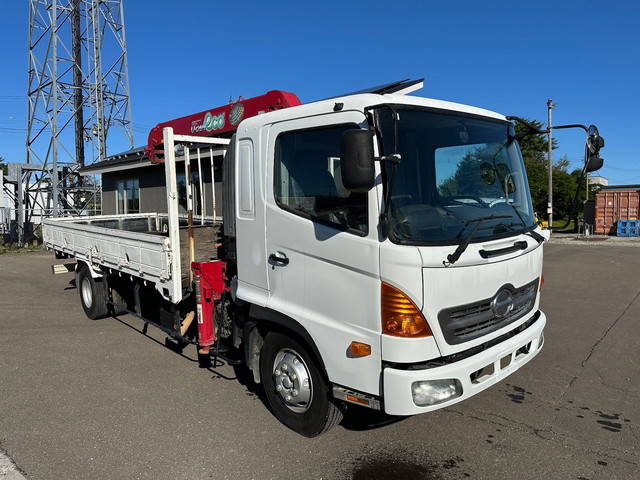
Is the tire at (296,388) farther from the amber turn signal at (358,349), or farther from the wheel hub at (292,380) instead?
the amber turn signal at (358,349)

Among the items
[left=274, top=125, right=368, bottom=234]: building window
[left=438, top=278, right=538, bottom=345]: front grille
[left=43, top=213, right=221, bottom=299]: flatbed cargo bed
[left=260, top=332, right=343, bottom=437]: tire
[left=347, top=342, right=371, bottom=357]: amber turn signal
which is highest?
[left=274, top=125, right=368, bottom=234]: building window

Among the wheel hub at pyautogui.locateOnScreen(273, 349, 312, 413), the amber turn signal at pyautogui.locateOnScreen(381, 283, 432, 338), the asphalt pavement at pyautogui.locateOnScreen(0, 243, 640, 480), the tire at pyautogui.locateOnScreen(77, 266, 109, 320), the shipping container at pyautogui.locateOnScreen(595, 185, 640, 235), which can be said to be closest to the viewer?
the amber turn signal at pyautogui.locateOnScreen(381, 283, 432, 338)

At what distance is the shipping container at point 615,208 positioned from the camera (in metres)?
25.3

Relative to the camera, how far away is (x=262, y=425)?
12.4 feet

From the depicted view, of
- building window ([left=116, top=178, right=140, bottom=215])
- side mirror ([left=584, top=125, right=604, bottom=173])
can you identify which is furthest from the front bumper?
building window ([left=116, top=178, right=140, bottom=215])

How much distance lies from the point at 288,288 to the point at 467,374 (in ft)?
4.43

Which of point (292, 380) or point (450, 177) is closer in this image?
point (450, 177)

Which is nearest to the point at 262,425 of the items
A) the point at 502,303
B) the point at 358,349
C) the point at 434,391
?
the point at 358,349

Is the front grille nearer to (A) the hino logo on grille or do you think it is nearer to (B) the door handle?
(A) the hino logo on grille

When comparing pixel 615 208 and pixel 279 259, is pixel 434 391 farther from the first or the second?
pixel 615 208

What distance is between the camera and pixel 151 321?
220 inches

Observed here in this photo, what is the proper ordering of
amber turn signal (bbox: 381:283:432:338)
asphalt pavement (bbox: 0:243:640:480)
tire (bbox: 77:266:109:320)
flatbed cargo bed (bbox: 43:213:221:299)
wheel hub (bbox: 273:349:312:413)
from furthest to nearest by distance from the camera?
tire (bbox: 77:266:109:320) < flatbed cargo bed (bbox: 43:213:221:299) < wheel hub (bbox: 273:349:312:413) < asphalt pavement (bbox: 0:243:640:480) < amber turn signal (bbox: 381:283:432:338)

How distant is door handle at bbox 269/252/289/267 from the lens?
345 cm

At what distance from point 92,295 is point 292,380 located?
4.60 metres
